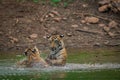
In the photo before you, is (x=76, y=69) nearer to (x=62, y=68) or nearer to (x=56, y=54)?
(x=62, y=68)

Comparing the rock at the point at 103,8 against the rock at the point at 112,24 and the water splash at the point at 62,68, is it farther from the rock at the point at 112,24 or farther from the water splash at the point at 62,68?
the water splash at the point at 62,68

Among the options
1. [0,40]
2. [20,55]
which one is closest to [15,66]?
[20,55]

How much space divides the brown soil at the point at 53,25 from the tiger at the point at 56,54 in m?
3.68

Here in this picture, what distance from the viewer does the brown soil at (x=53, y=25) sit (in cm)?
2050

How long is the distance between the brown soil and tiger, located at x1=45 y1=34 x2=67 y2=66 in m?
3.68

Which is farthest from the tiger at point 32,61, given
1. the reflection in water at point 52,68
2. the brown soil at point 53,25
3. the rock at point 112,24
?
the rock at point 112,24

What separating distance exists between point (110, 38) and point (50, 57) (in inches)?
198

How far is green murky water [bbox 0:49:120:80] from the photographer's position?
1369cm

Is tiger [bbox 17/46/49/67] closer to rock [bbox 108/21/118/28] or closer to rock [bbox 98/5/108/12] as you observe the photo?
rock [bbox 108/21/118/28]

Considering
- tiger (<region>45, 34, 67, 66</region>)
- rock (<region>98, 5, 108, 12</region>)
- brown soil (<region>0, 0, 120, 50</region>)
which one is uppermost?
tiger (<region>45, 34, 67, 66</region>)

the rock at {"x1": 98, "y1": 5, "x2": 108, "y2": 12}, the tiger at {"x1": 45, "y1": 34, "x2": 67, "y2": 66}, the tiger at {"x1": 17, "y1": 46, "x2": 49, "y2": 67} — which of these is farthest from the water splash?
the rock at {"x1": 98, "y1": 5, "x2": 108, "y2": 12}

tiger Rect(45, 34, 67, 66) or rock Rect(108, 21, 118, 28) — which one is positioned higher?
tiger Rect(45, 34, 67, 66)

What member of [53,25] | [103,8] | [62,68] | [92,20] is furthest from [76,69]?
[103,8]

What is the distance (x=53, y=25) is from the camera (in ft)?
71.4
